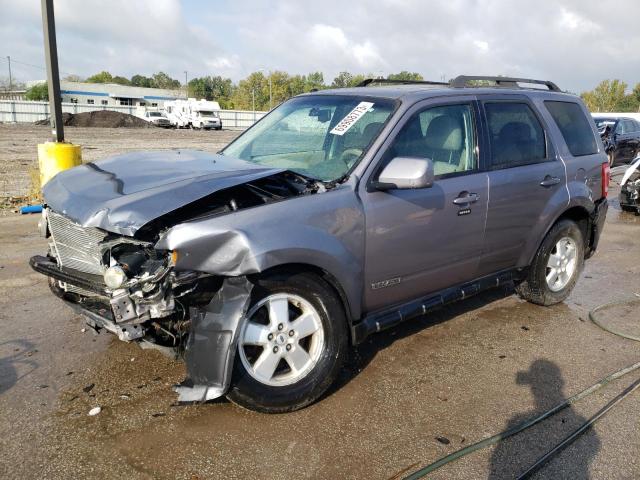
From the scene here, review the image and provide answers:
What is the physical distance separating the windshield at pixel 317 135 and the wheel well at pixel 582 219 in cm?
235

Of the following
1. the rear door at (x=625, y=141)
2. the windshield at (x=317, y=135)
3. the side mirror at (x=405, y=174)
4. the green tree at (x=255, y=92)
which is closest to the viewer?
the side mirror at (x=405, y=174)

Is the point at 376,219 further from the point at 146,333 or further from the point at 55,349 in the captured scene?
the point at 55,349

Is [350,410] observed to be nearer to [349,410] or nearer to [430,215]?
[349,410]

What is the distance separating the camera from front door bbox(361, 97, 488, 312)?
11.9 feet

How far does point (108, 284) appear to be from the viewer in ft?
9.68

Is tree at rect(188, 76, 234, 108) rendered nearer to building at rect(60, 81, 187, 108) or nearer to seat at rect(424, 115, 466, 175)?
building at rect(60, 81, 187, 108)

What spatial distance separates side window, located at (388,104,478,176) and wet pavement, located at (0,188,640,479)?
145 centimetres

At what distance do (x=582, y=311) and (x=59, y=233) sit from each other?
465 cm

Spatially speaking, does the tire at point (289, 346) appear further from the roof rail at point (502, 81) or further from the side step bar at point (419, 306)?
the roof rail at point (502, 81)

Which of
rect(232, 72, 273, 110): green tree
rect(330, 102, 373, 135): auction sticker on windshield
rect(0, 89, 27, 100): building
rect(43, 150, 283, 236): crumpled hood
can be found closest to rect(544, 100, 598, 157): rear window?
rect(330, 102, 373, 135): auction sticker on windshield

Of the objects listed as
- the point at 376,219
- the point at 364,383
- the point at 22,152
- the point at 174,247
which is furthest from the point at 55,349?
the point at 22,152

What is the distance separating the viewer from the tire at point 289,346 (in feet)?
10.3

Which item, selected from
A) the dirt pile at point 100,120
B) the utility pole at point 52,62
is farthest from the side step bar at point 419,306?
the dirt pile at point 100,120

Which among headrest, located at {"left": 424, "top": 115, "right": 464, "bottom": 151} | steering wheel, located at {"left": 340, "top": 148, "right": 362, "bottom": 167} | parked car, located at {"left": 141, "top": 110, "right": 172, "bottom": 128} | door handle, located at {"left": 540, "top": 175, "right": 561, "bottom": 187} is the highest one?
parked car, located at {"left": 141, "top": 110, "right": 172, "bottom": 128}
